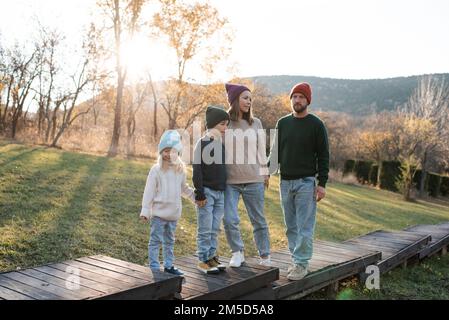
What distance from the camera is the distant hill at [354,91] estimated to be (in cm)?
9081

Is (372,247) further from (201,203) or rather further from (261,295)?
(201,203)

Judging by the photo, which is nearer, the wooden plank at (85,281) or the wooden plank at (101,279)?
the wooden plank at (85,281)

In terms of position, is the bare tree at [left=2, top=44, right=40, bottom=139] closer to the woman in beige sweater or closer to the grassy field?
the grassy field

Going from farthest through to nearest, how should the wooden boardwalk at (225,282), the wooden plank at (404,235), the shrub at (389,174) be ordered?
the shrub at (389,174), the wooden plank at (404,235), the wooden boardwalk at (225,282)

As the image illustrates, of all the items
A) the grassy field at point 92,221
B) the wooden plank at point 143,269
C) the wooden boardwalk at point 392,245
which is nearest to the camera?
the wooden plank at point 143,269

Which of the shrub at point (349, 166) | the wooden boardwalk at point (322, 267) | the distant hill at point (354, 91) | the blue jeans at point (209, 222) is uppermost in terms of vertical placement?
the distant hill at point (354, 91)

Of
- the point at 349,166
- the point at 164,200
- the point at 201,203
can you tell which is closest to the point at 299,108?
the point at 201,203

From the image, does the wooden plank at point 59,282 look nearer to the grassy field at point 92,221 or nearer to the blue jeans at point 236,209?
the grassy field at point 92,221

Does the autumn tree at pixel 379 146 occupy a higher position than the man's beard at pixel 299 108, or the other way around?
the man's beard at pixel 299 108

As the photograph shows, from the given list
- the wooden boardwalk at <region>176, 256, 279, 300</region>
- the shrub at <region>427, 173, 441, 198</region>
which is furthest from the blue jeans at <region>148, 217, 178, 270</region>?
the shrub at <region>427, 173, 441, 198</region>

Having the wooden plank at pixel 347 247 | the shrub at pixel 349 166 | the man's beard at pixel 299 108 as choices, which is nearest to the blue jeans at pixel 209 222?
the man's beard at pixel 299 108

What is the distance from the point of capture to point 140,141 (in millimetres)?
22484

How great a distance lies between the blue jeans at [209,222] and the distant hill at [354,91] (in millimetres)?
84213

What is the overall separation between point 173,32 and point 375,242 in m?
19.1
